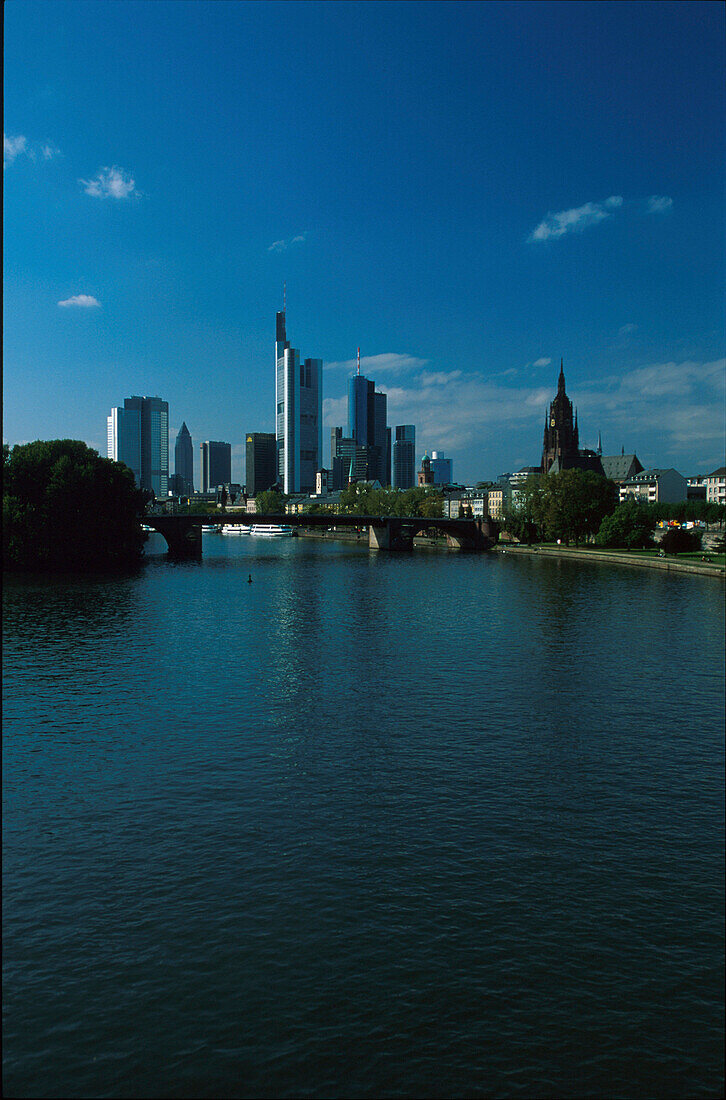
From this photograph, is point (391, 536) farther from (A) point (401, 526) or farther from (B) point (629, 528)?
(B) point (629, 528)

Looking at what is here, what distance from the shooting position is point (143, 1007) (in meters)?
15.1

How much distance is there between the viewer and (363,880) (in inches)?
Result: 763

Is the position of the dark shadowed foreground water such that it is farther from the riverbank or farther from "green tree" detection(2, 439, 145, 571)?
the riverbank

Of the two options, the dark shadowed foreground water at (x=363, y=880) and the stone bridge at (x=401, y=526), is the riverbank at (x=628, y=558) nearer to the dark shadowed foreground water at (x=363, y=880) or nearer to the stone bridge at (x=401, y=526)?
the stone bridge at (x=401, y=526)

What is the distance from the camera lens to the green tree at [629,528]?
408 feet

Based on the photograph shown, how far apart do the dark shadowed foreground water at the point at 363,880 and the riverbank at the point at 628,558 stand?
177ft

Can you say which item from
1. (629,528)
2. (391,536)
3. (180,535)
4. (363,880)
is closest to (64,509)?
(180,535)

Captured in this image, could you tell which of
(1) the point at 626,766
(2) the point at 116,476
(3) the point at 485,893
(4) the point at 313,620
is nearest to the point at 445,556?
(2) the point at 116,476

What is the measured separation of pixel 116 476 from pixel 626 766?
279 ft

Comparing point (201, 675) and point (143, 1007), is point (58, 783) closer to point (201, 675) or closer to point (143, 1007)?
point (143, 1007)

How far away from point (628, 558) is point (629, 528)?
19489mm

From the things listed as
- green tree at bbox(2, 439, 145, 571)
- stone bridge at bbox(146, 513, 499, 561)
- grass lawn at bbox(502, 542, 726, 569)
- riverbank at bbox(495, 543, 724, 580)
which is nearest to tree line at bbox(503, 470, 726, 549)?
grass lawn at bbox(502, 542, 726, 569)

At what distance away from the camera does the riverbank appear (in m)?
91.2

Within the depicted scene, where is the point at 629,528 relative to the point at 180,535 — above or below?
above
